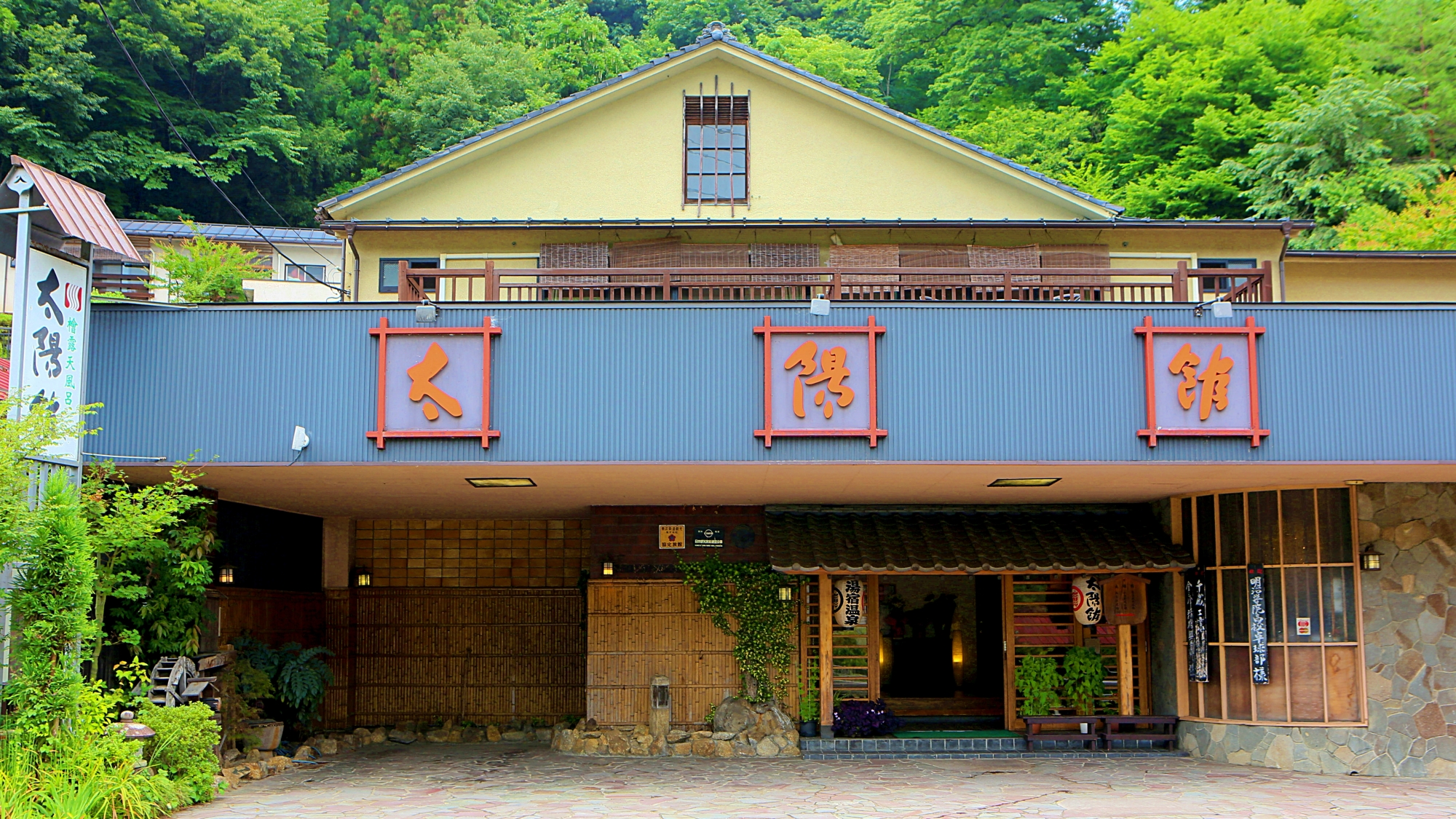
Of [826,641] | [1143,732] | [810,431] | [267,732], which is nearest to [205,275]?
[267,732]

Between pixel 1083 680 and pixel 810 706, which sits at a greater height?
pixel 1083 680

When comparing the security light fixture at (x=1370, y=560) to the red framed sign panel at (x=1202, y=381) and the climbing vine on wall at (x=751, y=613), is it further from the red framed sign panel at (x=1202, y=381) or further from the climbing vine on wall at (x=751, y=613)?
the climbing vine on wall at (x=751, y=613)

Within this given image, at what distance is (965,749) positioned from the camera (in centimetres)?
1559

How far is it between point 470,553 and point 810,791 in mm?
8659

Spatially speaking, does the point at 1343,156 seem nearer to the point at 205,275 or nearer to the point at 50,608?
the point at 205,275

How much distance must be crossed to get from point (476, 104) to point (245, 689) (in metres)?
27.1

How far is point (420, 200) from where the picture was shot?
731 inches

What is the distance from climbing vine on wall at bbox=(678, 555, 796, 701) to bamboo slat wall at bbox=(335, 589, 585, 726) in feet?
11.0

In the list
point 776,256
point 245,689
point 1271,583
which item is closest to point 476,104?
point 776,256

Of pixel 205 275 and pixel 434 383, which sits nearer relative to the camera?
pixel 434 383

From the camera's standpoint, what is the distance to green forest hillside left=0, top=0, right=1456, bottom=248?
2900cm

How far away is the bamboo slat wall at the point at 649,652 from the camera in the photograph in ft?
54.3

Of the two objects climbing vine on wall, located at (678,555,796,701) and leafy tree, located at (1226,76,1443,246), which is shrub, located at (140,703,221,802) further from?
leafy tree, located at (1226,76,1443,246)

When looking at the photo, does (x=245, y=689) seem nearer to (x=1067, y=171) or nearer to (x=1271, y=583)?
(x=1271, y=583)
